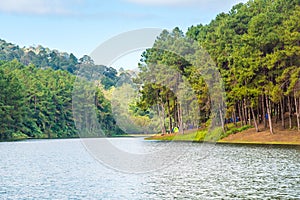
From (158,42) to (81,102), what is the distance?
39.5m

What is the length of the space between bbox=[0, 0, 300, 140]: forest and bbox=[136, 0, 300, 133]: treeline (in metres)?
0.10

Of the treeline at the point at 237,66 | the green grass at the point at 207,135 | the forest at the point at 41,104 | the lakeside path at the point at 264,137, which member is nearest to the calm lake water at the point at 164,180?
the lakeside path at the point at 264,137

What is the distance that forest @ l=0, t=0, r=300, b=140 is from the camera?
175ft

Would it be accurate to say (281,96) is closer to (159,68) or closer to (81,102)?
(159,68)

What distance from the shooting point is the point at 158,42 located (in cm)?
8144

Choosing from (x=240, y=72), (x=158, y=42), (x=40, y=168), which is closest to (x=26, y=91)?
(x=158, y=42)

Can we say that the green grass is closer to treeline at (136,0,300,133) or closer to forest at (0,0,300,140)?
forest at (0,0,300,140)

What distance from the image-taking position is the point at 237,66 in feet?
189

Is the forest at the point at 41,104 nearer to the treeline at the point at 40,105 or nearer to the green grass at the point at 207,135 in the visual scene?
the treeline at the point at 40,105

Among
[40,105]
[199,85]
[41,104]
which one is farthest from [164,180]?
[41,104]

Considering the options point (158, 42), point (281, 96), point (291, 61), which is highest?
point (158, 42)

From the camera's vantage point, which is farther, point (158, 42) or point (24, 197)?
point (158, 42)

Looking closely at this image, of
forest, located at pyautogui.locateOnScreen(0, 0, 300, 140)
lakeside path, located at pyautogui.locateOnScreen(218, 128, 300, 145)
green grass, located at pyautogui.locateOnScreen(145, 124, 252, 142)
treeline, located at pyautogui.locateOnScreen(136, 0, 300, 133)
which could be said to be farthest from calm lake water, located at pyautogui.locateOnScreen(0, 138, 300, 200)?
green grass, located at pyautogui.locateOnScreen(145, 124, 252, 142)

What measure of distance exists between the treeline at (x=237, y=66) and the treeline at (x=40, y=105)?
23915mm
